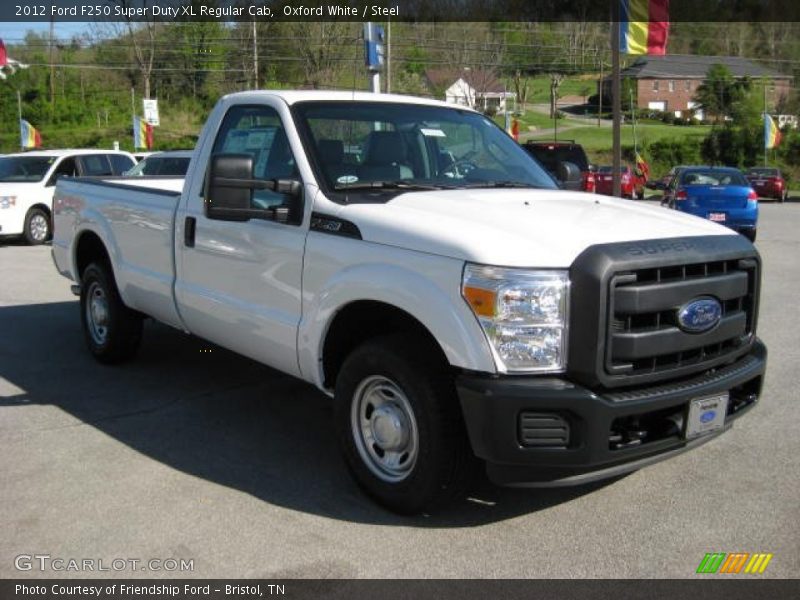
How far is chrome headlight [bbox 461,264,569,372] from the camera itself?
11.3 ft

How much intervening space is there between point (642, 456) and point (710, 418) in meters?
0.41

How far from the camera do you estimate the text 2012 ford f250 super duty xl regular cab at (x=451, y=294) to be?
3492 mm

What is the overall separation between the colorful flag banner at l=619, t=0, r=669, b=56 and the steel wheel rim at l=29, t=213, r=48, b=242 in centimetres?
1110

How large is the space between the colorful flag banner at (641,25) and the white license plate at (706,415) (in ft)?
38.9

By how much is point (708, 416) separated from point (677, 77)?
103315 millimetres

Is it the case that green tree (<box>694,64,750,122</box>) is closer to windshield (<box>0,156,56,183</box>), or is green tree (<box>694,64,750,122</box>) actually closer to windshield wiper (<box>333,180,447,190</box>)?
windshield (<box>0,156,56,183</box>)

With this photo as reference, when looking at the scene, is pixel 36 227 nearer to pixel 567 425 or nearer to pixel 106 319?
pixel 106 319

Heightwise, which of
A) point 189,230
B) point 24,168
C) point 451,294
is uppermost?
point 24,168

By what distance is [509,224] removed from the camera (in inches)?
148

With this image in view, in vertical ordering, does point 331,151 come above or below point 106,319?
above

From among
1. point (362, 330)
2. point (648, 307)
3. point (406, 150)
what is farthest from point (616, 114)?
point (648, 307)

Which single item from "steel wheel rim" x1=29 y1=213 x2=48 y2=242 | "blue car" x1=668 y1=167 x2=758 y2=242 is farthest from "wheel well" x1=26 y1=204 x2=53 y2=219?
"blue car" x1=668 y1=167 x2=758 y2=242

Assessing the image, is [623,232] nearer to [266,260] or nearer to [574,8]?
[266,260]
